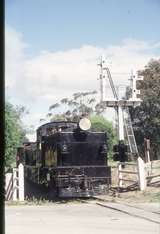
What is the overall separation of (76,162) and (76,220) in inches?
309

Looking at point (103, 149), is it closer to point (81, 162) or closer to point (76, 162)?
point (81, 162)

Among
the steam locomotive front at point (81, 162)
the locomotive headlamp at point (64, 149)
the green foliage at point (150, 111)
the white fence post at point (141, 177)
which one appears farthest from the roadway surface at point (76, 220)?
the green foliage at point (150, 111)

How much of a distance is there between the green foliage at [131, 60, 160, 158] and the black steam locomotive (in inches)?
1254

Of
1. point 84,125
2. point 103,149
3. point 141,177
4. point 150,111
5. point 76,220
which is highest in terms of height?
point 150,111

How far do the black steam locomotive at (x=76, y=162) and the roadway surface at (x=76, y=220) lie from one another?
257 centimetres

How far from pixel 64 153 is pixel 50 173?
3.53 feet

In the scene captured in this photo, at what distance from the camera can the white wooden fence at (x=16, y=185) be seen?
2209 cm

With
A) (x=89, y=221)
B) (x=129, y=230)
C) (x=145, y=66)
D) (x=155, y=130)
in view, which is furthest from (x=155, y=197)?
(x=145, y=66)

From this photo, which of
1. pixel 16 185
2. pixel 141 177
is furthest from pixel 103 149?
pixel 16 185

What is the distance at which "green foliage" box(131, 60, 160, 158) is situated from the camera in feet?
183

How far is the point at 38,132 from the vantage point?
26984mm

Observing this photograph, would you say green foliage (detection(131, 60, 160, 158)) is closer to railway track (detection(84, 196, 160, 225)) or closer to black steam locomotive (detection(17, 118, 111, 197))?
black steam locomotive (detection(17, 118, 111, 197))

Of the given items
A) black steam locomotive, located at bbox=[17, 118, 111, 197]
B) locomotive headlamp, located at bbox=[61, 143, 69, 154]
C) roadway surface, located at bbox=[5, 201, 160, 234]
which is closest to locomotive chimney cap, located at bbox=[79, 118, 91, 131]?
black steam locomotive, located at bbox=[17, 118, 111, 197]

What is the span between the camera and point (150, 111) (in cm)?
5616
